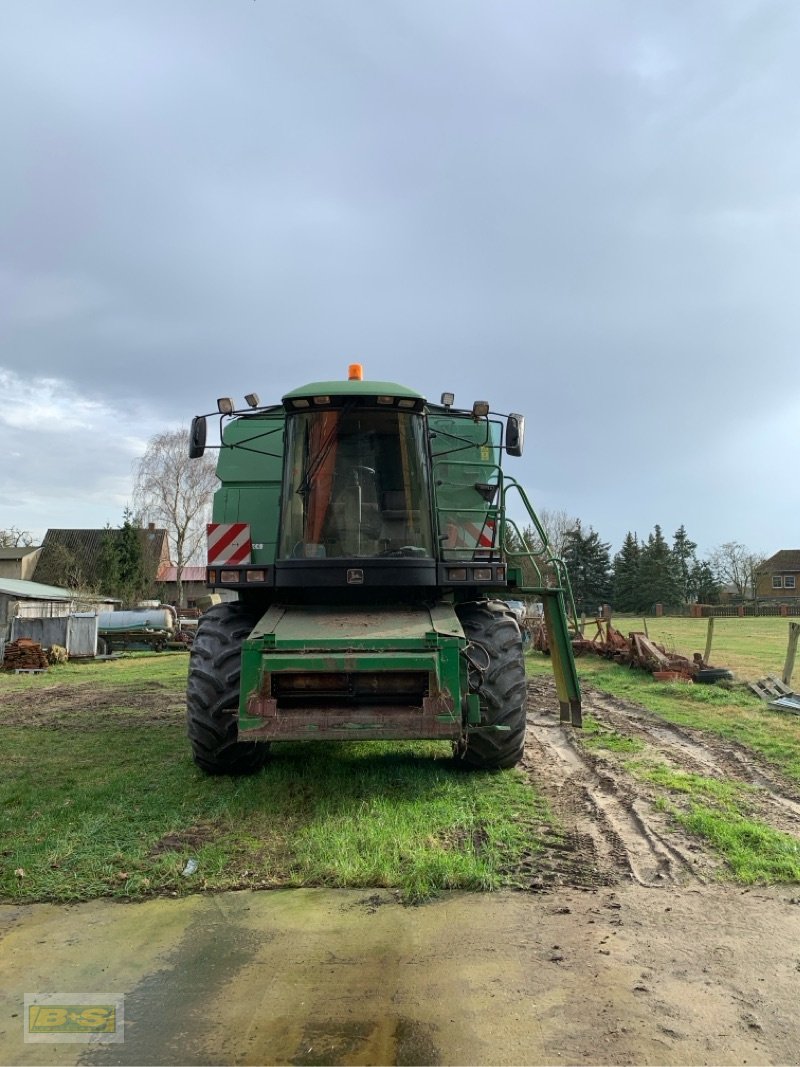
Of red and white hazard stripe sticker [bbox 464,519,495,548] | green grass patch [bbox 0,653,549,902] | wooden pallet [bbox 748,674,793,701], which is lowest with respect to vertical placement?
green grass patch [bbox 0,653,549,902]

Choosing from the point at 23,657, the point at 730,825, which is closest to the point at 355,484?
the point at 730,825

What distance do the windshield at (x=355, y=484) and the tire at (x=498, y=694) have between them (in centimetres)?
80

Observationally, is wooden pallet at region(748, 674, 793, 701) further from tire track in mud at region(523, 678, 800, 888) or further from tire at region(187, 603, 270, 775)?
tire at region(187, 603, 270, 775)

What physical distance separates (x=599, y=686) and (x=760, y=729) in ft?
16.1

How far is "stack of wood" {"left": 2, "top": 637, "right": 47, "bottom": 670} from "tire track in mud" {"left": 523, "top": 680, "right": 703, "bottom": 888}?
58.5 feet

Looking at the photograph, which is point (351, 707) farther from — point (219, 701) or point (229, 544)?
point (229, 544)

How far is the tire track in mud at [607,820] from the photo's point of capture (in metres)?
4.38

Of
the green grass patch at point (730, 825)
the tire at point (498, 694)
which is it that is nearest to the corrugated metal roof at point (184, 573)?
the tire at point (498, 694)

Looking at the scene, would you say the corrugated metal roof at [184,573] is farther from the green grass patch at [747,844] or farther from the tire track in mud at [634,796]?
the green grass patch at [747,844]

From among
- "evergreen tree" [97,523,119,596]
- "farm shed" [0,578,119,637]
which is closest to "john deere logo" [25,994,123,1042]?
"farm shed" [0,578,119,637]

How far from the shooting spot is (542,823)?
203 inches

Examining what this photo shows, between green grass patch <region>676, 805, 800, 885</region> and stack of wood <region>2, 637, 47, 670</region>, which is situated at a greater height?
green grass patch <region>676, 805, 800, 885</region>

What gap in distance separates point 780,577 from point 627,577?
20447mm

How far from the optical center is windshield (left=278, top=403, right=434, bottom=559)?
6.38 m
